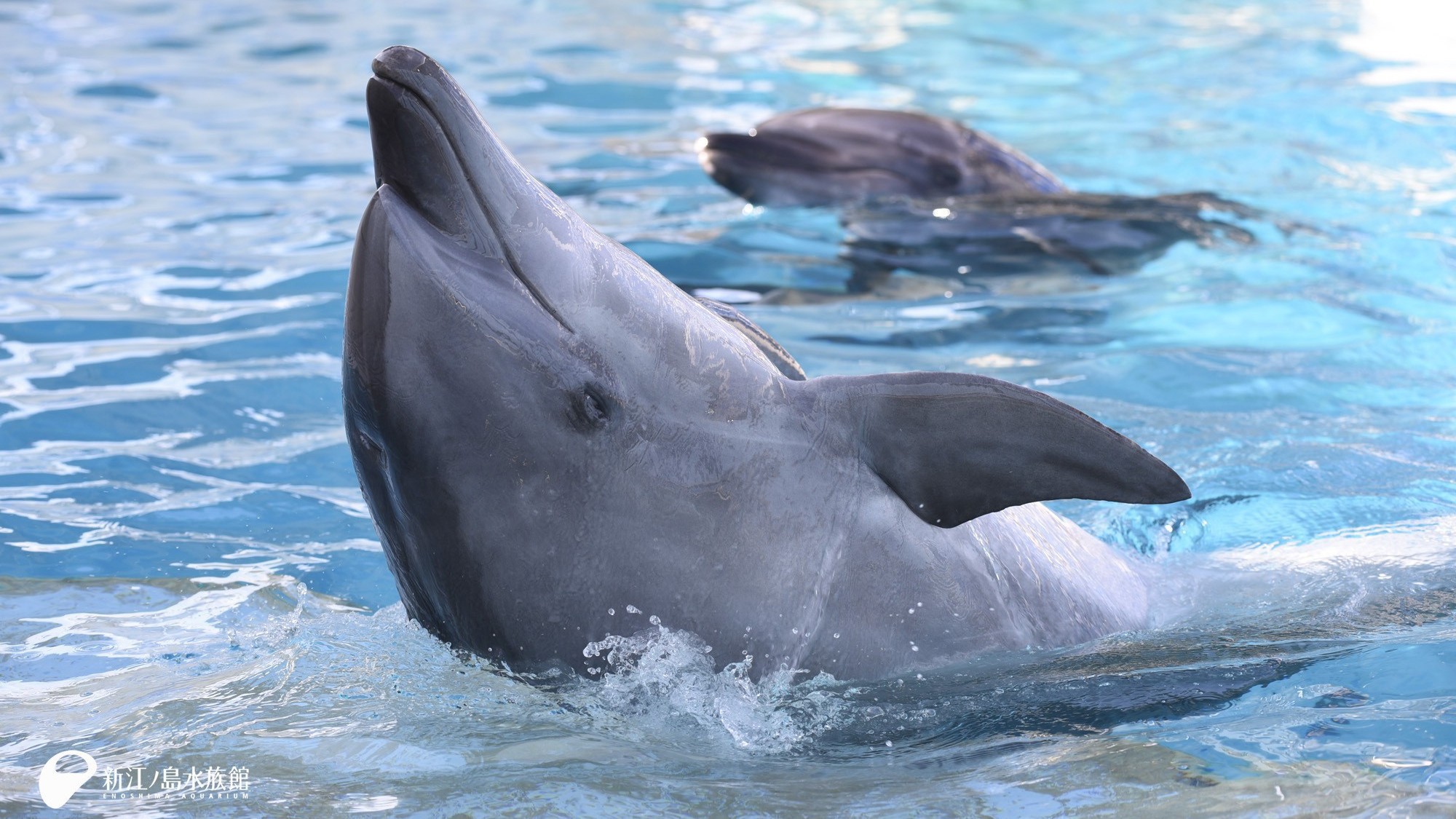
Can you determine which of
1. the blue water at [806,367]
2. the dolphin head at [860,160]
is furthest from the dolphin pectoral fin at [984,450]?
the dolphin head at [860,160]

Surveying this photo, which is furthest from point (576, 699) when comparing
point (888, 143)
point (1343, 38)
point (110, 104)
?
point (1343, 38)

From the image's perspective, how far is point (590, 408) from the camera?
3.53 meters

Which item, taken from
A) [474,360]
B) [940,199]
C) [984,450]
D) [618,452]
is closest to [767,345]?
[618,452]

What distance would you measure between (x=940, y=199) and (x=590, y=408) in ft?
19.8

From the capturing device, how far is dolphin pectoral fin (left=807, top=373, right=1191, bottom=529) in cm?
341

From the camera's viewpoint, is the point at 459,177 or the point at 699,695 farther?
the point at 699,695

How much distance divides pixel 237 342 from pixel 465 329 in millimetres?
4605

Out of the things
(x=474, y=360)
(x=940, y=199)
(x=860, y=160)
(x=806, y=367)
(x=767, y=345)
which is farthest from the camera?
(x=860, y=160)

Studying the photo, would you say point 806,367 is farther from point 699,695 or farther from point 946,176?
point 699,695

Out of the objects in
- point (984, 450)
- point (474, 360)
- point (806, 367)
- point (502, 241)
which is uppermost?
point (502, 241)

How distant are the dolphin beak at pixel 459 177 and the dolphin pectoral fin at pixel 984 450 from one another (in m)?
0.82

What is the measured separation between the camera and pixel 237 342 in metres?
7.61

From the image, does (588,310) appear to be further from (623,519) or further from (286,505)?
(286,505)

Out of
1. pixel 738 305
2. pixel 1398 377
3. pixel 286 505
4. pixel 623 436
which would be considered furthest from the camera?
pixel 738 305
